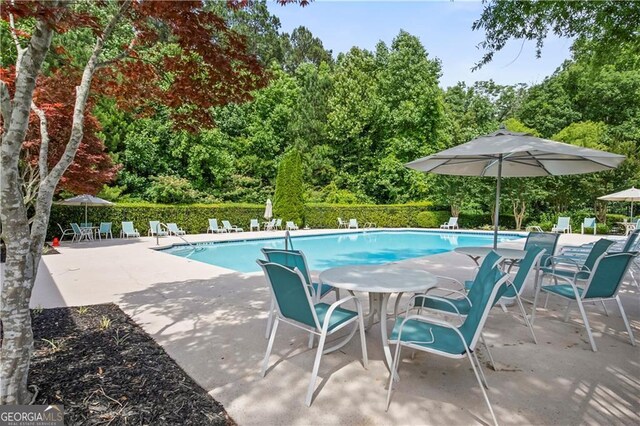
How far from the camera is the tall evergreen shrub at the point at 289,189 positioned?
58.7ft

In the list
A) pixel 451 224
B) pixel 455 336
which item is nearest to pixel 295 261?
pixel 455 336

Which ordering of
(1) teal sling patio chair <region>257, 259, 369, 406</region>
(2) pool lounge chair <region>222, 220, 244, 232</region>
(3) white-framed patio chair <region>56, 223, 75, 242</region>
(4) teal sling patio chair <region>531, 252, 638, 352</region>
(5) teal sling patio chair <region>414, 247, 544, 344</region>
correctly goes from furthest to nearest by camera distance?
(2) pool lounge chair <region>222, 220, 244, 232</region> → (3) white-framed patio chair <region>56, 223, 75, 242</region> → (4) teal sling patio chair <region>531, 252, 638, 352</region> → (5) teal sling patio chair <region>414, 247, 544, 344</region> → (1) teal sling patio chair <region>257, 259, 369, 406</region>

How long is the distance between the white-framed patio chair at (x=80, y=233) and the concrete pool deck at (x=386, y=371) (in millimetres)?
8397

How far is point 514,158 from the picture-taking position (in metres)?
A: 5.41

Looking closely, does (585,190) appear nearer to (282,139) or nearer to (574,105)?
(574,105)

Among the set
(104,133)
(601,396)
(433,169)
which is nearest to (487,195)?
(433,169)

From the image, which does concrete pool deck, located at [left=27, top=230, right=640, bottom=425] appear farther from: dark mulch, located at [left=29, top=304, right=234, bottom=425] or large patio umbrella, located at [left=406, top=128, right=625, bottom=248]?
large patio umbrella, located at [left=406, top=128, right=625, bottom=248]

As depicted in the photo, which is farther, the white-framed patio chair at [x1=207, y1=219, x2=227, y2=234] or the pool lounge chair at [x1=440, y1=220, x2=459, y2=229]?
the pool lounge chair at [x1=440, y1=220, x2=459, y2=229]

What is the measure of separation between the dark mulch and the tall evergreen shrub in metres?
14.4

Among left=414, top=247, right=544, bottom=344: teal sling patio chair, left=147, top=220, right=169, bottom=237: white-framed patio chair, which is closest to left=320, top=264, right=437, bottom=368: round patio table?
left=414, top=247, right=544, bottom=344: teal sling patio chair

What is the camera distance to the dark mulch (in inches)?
84.7

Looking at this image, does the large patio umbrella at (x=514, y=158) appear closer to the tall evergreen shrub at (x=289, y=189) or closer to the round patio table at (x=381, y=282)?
the round patio table at (x=381, y=282)

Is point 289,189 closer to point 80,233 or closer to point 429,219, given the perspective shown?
point 429,219

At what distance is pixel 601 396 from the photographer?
2.39 m
